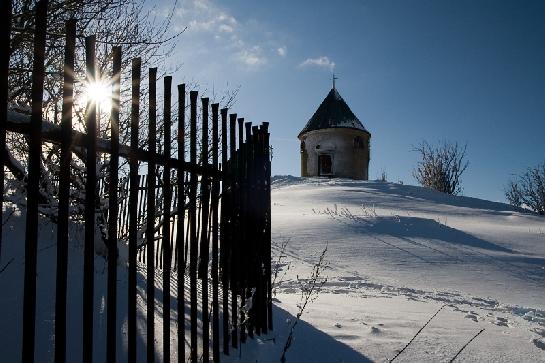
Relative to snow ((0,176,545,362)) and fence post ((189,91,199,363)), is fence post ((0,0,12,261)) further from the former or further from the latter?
snow ((0,176,545,362))

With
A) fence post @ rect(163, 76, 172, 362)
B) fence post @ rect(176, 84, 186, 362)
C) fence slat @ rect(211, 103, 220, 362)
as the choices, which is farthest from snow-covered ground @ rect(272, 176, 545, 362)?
fence post @ rect(163, 76, 172, 362)

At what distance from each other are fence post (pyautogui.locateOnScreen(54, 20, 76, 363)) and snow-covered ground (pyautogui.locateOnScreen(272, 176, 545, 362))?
2040mm

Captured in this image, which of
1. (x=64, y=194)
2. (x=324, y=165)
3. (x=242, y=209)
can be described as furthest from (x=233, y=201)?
(x=324, y=165)

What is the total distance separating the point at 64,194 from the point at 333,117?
100ft

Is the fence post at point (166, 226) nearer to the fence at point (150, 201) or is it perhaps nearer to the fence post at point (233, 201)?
the fence at point (150, 201)

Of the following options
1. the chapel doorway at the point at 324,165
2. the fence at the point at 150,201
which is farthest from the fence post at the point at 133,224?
the chapel doorway at the point at 324,165

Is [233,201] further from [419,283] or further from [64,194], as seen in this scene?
[419,283]

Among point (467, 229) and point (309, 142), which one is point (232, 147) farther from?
point (309, 142)

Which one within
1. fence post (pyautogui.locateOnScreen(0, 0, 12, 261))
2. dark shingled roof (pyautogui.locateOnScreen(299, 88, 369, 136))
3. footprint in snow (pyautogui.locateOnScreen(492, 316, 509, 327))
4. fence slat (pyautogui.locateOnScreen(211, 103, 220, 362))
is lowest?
footprint in snow (pyautogui.locateOnScreen(492, 316, 509, 327))

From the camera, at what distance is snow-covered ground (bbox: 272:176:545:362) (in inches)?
144

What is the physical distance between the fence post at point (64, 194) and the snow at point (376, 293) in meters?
1.08

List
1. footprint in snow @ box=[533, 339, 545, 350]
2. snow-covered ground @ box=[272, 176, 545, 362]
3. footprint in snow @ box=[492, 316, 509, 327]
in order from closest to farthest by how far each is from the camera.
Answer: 1. snow-covered ground @ box=[272, 176, 545, 362]
2. footprint in snow @ box=[533, 339, 545, 350]
3. footprint in snow @ box=[492, 316, 509, 327]

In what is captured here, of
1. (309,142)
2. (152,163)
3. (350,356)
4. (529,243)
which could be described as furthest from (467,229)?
(309,142)

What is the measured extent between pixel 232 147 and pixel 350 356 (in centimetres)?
183
